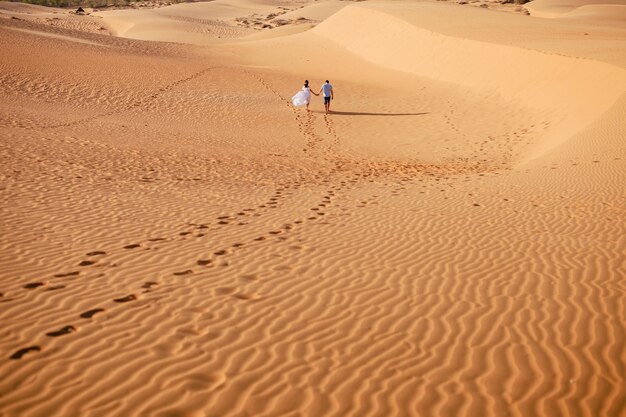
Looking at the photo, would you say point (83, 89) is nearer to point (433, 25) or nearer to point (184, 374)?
point (184, 374)

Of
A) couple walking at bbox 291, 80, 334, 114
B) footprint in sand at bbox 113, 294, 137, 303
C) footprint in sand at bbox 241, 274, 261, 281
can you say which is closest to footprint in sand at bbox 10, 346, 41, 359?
footprint in sand at bbox 113, 294, 137, 303

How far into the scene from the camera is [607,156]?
1380cm

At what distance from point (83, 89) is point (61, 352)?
2092cm

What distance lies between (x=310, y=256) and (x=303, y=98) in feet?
53.7

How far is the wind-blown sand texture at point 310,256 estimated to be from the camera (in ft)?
14.0

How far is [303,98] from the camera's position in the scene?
898 inches

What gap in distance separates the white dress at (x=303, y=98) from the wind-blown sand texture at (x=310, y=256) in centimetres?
68

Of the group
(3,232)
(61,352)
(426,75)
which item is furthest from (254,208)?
(426,75)

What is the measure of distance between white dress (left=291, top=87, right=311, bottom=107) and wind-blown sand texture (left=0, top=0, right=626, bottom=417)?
2.22ft

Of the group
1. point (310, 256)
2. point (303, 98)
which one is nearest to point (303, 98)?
point (303, 98)

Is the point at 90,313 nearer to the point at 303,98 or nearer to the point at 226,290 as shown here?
the point at 226,290

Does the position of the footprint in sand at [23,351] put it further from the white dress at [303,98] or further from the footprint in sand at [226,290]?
the white dress at [303,98]

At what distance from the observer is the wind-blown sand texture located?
4266 mm

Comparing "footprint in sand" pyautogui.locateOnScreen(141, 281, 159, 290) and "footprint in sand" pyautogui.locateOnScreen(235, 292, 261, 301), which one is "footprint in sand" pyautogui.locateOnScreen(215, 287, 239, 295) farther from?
"footprint in sand" pyautogui.locateOnScreen(141, 281, 159, 290)
